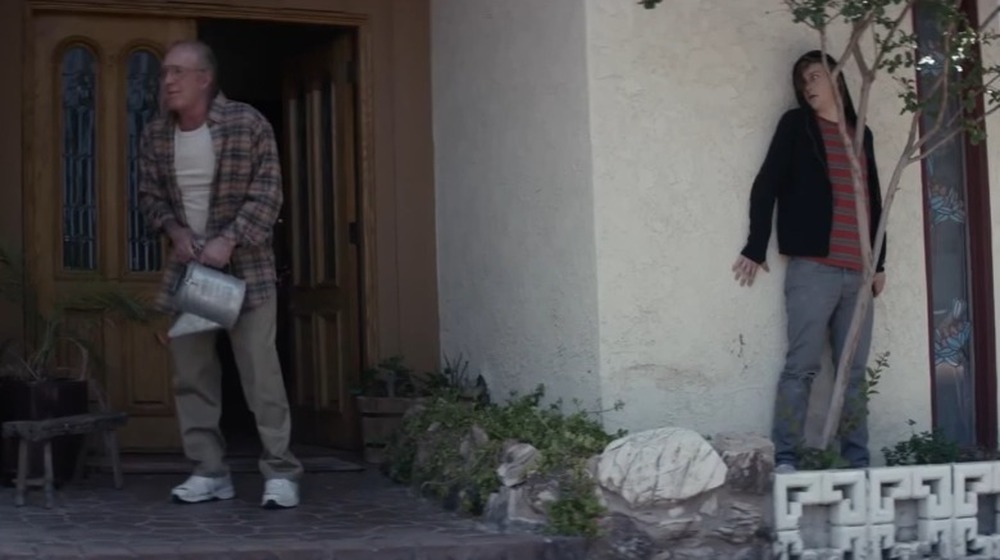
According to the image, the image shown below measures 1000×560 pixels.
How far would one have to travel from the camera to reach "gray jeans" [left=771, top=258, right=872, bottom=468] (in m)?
6.91

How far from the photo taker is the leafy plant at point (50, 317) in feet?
23.5

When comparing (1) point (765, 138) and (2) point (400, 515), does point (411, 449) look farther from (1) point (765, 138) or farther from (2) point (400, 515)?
(1) point (765, 138)

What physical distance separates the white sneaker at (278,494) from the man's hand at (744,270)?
2132mm

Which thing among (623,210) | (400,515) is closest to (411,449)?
(400,515)

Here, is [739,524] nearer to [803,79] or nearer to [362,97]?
[803,79]

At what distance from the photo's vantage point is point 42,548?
5574 mm

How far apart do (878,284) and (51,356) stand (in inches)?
151

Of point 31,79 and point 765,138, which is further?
point 31,79

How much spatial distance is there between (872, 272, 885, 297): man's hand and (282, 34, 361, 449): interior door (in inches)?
108

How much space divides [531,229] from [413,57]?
1.62 m

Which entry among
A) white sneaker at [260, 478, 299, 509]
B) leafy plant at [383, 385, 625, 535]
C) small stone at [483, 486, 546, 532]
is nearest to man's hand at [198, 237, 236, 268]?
white sneaker at [260, 478, 299, 509]

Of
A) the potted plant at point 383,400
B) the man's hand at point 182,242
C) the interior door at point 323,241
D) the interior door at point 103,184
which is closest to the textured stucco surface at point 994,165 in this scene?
the potted plant at point 383,400

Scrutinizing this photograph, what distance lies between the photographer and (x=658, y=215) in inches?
270

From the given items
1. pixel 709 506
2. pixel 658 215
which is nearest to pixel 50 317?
pixel 658 215
